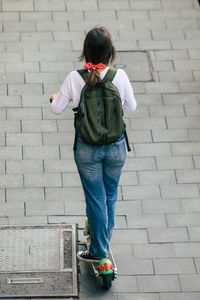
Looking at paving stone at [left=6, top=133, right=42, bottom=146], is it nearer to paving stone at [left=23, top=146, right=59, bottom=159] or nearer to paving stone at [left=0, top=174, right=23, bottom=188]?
paving stone at [left=23, top=146, right=59, bottom=159]

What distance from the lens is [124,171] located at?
20.9ft

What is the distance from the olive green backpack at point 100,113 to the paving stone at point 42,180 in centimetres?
172

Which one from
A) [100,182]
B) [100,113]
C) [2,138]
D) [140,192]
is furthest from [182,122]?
[100,113]

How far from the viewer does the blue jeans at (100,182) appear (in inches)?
183

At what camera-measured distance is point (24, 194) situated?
6.05 m

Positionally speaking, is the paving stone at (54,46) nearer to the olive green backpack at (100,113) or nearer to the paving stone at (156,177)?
the paving stone at (156,177)

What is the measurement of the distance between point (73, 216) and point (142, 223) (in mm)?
677

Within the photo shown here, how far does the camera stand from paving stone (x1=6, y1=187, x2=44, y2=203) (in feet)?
19.7

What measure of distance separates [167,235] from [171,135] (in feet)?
5.02

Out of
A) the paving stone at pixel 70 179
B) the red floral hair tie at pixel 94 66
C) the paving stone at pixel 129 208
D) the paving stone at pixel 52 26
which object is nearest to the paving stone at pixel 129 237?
the paving stone at pixel 129 208

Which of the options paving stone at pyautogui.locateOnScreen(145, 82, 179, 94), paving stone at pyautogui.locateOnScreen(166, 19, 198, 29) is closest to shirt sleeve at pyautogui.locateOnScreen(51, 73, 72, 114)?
paving stone at pyautogui.locateOnScreen(145, 82, 179, 94)

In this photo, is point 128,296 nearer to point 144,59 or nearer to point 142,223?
point 142,223

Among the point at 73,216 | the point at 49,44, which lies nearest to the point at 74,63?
the point at 49,44

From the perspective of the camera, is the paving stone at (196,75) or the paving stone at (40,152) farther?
the paving stone at (196,75)
